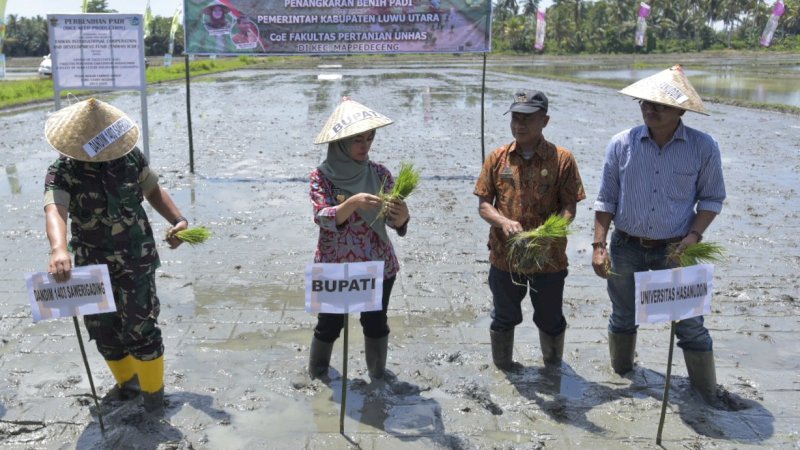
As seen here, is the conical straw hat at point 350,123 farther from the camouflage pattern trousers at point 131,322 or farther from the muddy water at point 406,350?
the muddy water at point 406,350

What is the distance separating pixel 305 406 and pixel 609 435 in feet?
5.63

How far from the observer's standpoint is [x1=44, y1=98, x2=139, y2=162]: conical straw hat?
3537 mm

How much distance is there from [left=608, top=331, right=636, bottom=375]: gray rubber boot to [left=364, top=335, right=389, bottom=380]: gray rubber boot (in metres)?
1.47

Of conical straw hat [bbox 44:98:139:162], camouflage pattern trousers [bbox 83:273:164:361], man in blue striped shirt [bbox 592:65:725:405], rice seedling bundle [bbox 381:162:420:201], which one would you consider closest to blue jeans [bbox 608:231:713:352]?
man in blue striped shirt [bbox 592:65:725:405]

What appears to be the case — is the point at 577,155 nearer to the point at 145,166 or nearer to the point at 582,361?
the point at 582,361

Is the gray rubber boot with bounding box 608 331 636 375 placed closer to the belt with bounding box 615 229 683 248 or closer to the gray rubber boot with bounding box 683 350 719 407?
the gray rubber boot with bounding box 683 350 719 407

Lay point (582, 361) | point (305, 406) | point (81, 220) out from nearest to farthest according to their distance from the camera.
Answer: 1. point (81, 220)
2. point (305, 406)
3. point (582, 361)

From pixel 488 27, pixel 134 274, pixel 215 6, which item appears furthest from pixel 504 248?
pixel 215 6

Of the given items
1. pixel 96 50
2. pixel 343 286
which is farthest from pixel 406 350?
pixel 96 50

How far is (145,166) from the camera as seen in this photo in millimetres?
3881

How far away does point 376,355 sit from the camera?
A: 438 cm

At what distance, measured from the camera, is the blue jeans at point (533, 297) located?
14.1 feet

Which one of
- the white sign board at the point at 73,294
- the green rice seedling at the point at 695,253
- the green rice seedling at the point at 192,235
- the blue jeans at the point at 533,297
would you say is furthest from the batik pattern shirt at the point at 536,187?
the white sign board at the point at 73,294

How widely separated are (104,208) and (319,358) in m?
1.59
